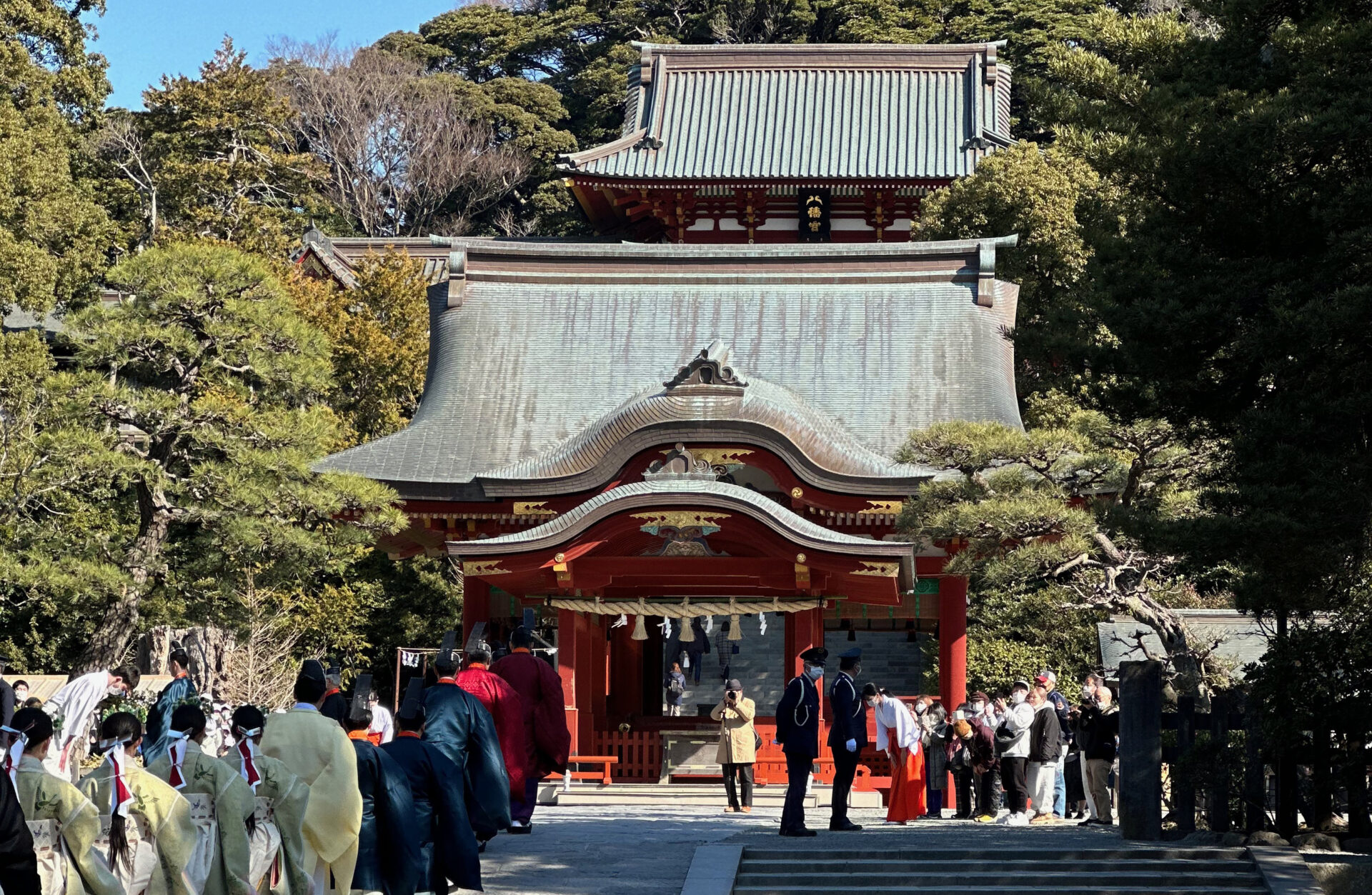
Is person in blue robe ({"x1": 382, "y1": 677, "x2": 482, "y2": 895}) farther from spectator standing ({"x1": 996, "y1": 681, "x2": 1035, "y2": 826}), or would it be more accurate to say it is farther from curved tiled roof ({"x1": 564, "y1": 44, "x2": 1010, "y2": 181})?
curved tiled roof ({"x1": 564, "y1": 44, "x2": 1010, "y2": 181})

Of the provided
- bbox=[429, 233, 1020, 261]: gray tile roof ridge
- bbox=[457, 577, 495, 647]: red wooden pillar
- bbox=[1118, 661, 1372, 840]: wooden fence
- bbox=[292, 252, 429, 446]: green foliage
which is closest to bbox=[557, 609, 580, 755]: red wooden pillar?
bbox=[457, 577, 495, 647]: red wooden pillar

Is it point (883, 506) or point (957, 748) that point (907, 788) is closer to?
point (957, 748)

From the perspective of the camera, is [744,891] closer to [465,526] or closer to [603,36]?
[465,526]

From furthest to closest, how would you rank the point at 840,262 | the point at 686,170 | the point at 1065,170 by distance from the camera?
1. the point at 686,170
2. the point at 1065,170
3. the point at 840,262

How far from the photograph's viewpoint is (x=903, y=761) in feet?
48.8

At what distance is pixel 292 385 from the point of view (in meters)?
20.2

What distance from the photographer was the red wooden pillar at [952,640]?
747 inches

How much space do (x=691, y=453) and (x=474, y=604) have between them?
10.8 ft

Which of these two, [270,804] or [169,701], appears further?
[169,701]

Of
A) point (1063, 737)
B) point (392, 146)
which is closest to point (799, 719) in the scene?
point (1063, 737)

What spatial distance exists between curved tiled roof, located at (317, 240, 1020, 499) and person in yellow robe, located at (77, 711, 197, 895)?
39.0ft

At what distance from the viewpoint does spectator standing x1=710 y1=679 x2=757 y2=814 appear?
15.3m

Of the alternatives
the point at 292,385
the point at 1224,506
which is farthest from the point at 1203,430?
the point at 292,385

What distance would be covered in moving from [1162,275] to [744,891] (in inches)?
184
